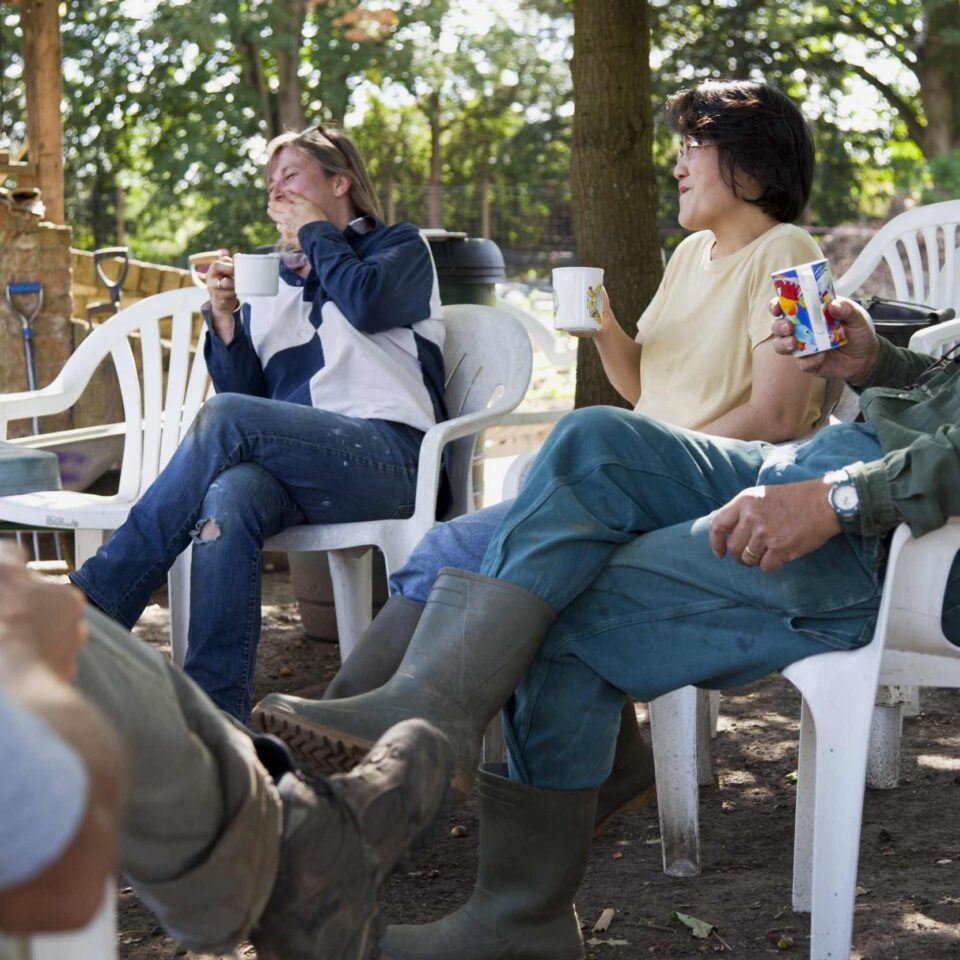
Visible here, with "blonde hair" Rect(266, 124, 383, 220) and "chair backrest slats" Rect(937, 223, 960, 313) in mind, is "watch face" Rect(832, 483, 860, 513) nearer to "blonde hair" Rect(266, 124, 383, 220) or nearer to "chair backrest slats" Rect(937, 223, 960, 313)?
"blonde hair" Rect(266, 124, 383, 220)

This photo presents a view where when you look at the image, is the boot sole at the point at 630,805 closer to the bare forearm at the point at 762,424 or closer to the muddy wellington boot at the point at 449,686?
the bare forearm at the point at 762,424

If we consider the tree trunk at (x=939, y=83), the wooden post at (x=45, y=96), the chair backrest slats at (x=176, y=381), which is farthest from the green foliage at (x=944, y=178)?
the chair backrest slats at (x=176, y=381)

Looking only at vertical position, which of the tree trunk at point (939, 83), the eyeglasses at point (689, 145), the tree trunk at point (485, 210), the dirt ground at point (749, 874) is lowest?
the dirt ground at point (749, 874)

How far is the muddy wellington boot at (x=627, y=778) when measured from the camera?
2.68 m

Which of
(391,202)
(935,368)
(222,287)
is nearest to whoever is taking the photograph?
(935,368)

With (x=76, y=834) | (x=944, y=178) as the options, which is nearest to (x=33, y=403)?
(x=76, y=834)

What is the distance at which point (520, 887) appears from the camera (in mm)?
2055

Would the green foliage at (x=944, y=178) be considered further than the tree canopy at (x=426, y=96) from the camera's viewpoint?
No

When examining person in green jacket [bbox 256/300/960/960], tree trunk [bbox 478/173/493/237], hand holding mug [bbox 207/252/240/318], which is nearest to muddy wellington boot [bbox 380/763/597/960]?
person in green jacket [bbox 256/300/960/960]

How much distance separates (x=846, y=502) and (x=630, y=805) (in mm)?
989

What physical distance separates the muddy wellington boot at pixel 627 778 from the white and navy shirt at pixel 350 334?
897 millimetres

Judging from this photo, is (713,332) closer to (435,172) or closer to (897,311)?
(897,311)

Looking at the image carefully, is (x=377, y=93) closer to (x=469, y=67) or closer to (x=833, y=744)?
(x=469, y=67)

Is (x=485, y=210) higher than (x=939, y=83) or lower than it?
lower
